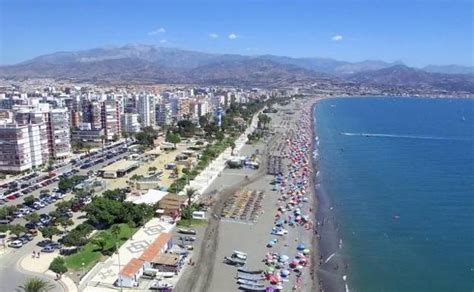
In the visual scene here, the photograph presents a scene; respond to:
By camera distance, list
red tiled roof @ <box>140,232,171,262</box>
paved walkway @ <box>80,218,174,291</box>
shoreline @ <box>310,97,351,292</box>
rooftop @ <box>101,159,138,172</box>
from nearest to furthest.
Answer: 1. paved walkway @ <box>80,218,174,291</box>
2. red tiled roof @ <box>140,232,171,262</box>
3. shoreline @ <box>310,97,351,292</box>
4. rooftop @ <box>101,159,138,172</box>

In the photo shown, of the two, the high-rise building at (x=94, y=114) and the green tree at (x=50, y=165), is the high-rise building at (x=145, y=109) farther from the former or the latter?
the green tree at (x=50, y=165)

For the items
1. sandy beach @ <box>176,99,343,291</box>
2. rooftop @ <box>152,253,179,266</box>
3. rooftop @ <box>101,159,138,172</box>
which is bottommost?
sandy beach @ <box>176,99,343,291</box>

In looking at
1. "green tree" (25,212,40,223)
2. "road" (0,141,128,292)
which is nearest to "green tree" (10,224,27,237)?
"road" (0,141,128,292)

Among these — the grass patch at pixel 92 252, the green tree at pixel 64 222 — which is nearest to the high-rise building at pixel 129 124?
the green tree at pixel 64 222

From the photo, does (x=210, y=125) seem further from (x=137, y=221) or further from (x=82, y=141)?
(x=137, y=221)

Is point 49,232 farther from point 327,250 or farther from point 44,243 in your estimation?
point 327,250

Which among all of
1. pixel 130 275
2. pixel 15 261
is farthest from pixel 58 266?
pixel 15 261

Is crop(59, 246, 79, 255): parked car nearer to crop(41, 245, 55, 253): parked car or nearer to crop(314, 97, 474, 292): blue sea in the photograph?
crop(41, 245, 55, 253): parked car
